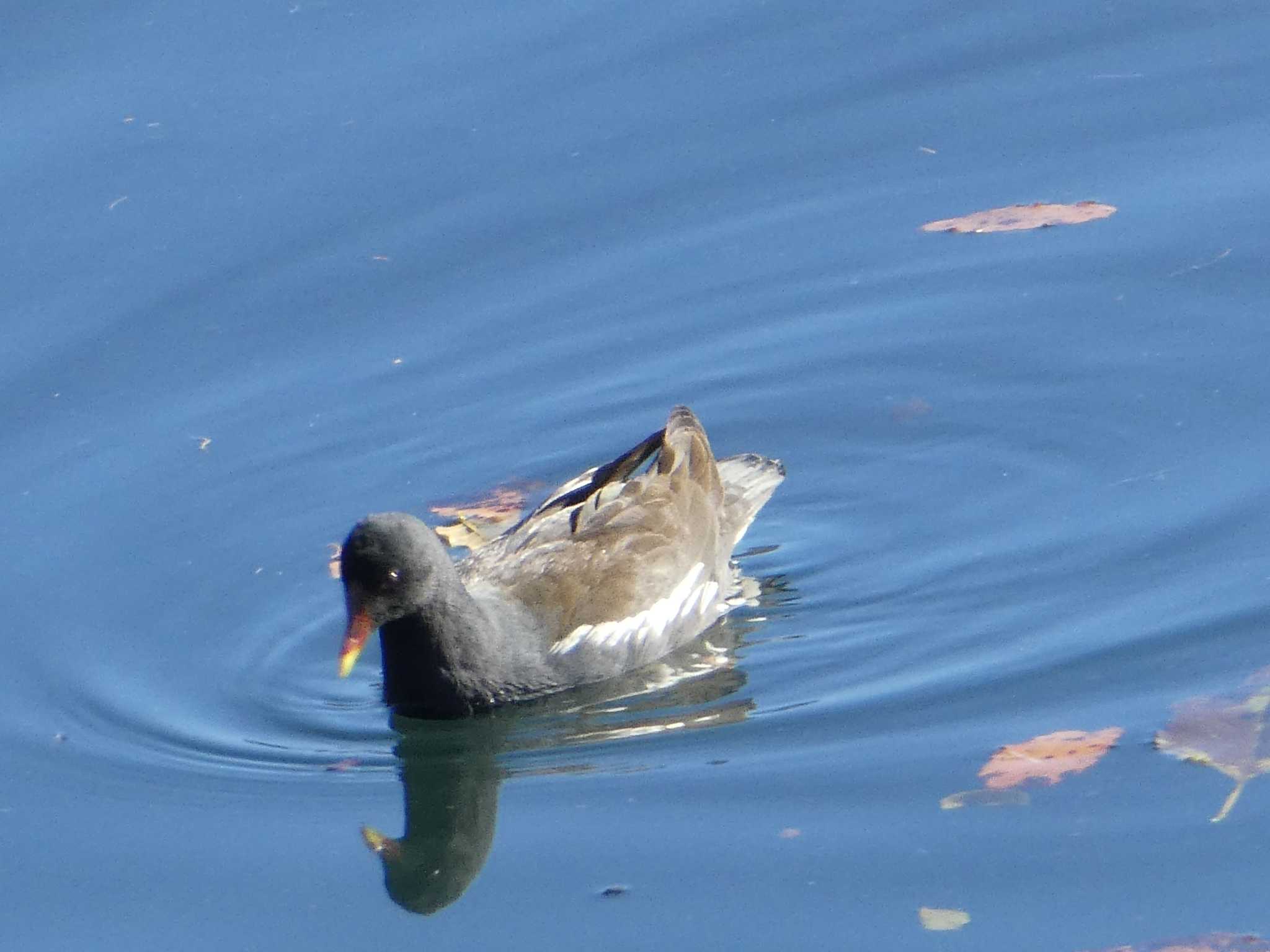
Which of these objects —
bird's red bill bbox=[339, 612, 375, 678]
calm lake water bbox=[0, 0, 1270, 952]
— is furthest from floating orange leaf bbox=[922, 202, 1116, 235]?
bird's red bill bbox=[339, 612, 375, 678]

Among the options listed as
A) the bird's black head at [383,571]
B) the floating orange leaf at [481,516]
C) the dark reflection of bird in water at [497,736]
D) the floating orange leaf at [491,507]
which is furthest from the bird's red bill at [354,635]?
the floating orange leaf at [491,507]

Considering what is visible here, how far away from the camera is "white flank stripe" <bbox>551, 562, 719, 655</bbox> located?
8078 mm

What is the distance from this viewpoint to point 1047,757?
6949mm

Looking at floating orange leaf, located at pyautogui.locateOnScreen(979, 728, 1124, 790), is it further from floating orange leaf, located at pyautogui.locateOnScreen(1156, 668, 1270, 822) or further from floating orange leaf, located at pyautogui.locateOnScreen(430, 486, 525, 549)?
floating orange leaf, located at pyautogui.locateOnScreen(430, 486, 525, 549)

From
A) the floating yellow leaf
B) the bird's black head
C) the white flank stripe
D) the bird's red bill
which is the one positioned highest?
the bird's black head

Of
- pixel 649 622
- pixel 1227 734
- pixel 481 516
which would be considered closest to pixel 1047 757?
pixel 1227 734

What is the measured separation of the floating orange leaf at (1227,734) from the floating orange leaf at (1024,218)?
4.02 metres

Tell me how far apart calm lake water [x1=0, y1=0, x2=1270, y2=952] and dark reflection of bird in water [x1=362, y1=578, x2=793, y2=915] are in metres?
0.03

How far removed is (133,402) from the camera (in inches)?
389

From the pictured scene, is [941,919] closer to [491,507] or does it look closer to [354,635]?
[354,635]

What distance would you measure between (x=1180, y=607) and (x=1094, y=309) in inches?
103

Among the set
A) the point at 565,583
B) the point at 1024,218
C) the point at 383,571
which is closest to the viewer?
the point at 383,571

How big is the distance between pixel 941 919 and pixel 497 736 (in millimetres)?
2200

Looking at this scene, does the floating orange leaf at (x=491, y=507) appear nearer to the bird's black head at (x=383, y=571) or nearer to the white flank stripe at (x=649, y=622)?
the white flank stripe at (x=649, y=622)
